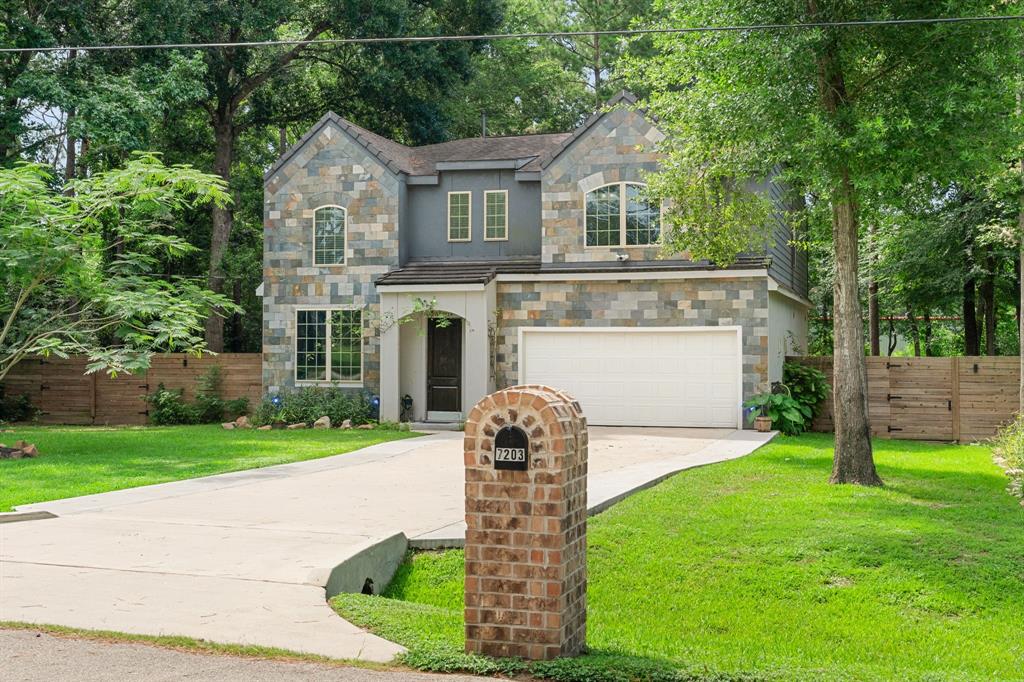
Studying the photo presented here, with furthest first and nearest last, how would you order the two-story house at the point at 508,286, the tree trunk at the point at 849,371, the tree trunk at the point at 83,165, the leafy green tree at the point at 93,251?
the tree trunk at the point at 83,165 < the two-story house at the point at 508,286 < the leafy green tree at the point at 93,251 < the tree trunk at the point at 849,371

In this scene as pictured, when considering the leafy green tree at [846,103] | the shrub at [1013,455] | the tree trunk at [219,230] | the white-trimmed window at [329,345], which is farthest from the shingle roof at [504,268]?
the tree trunk at [219,230]

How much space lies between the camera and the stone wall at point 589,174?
64.6 ft

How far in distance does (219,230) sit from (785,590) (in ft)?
75.7

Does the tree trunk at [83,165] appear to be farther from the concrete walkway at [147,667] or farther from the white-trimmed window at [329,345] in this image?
the concrete walkway at [147,667]

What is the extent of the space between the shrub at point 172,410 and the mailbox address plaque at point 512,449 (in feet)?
60.6

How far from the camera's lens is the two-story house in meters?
19.2

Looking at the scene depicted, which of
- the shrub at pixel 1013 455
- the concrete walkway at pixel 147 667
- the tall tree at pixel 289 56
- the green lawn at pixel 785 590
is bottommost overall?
the green lawn at pixel 785 590

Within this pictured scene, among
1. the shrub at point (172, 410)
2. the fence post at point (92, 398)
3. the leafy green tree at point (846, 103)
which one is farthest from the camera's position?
the fence post at point (92, 398)

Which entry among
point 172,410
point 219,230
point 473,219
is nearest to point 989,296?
point 473,219

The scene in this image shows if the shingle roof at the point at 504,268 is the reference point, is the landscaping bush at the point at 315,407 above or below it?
below

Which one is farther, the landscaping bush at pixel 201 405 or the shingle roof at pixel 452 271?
the landscaping bush at pixel 201 405

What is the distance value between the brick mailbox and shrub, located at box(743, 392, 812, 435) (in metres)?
13.9

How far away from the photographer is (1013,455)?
13.1 meters

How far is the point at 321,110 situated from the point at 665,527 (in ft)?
78.6
